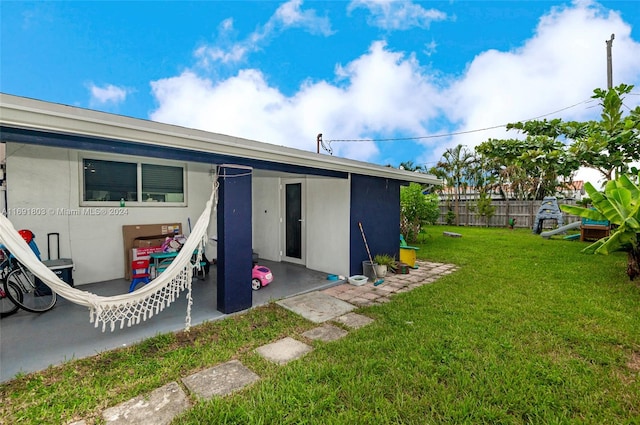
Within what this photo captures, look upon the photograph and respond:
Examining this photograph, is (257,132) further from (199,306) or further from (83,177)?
(199,306)

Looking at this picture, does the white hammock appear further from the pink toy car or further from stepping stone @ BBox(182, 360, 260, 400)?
the pink toy car

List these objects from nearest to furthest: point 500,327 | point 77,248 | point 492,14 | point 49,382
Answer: point 49,382 → point 500,327 → point 77,248 → point 492,14

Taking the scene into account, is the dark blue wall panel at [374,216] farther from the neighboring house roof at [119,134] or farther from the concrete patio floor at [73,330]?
the neighboring house roof at [119,134]

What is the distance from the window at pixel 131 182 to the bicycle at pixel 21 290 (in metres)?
1.66

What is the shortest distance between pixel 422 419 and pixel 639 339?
310 centimetres

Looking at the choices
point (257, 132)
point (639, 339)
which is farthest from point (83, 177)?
point (257, 132)

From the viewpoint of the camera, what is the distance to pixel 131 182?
5.91 metres

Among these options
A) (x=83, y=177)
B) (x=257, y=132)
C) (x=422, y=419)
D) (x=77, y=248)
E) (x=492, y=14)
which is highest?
(x=492, y=14)

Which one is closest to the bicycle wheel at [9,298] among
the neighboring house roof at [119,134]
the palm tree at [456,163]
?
the neighboring house roof at [119,134]

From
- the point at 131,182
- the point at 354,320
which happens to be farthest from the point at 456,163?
the point at 131,182

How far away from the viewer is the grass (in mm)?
2195

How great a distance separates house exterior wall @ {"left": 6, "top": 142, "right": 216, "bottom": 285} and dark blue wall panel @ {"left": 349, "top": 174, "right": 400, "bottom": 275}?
330 centimetres

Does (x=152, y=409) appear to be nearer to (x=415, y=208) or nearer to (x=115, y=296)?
(x=115, y=296)

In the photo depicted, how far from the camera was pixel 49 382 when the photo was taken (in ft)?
8.45
